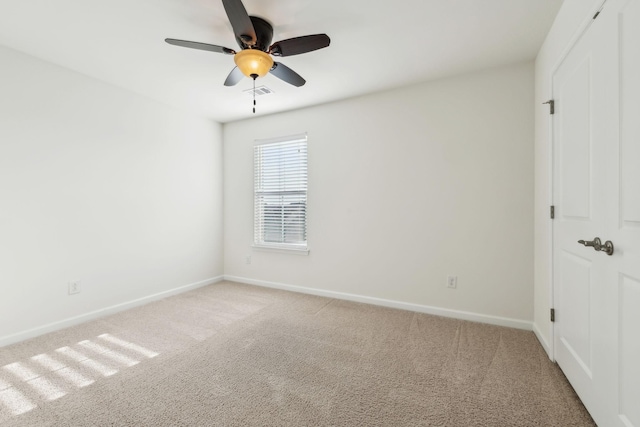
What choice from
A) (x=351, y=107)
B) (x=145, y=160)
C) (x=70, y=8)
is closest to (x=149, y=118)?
(x=145, y=160)

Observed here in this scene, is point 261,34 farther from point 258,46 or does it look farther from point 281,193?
point 281,193

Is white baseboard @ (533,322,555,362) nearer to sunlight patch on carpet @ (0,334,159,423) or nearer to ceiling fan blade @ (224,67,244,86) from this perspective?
sunlight patch on carpet @ (0,334,159,423)

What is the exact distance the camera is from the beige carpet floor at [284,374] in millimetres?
1576

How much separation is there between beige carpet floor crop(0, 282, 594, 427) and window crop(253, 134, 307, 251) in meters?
1.30

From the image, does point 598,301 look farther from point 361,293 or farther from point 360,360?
point 361,293

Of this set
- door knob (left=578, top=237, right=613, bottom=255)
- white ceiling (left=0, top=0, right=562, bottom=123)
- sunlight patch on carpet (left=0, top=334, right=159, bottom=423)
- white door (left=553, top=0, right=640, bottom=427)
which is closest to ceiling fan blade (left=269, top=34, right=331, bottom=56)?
white ceiling (left=0, top=0, right=562, bottom=123)

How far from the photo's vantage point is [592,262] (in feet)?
5.04

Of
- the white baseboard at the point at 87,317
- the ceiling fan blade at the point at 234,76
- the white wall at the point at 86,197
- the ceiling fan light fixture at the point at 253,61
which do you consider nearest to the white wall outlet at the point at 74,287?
the white wall at the point at 86,197

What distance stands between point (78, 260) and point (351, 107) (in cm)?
340

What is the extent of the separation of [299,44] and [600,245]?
6.91 feet

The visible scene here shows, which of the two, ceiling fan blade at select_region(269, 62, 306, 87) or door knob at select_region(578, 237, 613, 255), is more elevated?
ceiling fan blade at select_region(269, 62, 306, 87)

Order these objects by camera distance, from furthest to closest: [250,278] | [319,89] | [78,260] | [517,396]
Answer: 1. [250,278]
2. [319,89]
3. [78,260]
4. [517,396]

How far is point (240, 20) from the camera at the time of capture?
66.6 inches

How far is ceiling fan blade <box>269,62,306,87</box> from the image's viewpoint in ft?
7.44
